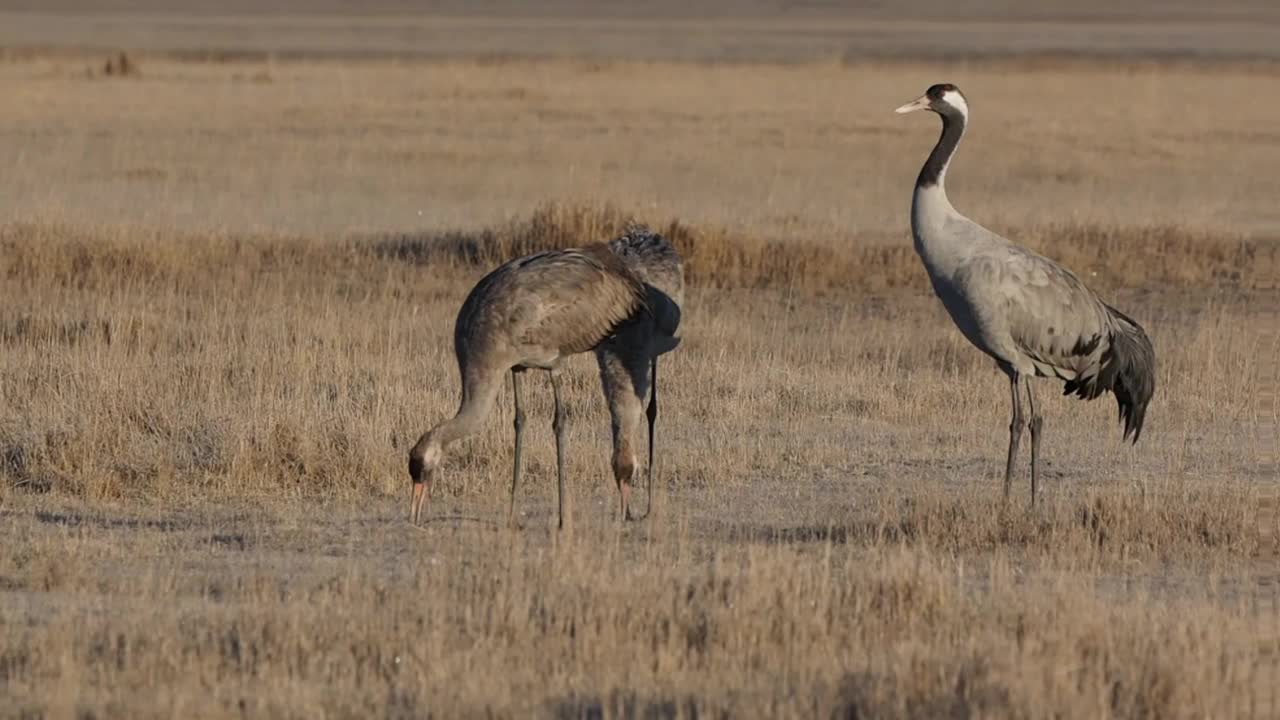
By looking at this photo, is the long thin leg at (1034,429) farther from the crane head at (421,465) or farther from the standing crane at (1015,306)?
the crane head at (421,465)

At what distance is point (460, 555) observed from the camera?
8281 mm

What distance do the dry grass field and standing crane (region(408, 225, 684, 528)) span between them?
0.38 meters

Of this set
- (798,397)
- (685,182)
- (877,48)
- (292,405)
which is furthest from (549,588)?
(877,48)

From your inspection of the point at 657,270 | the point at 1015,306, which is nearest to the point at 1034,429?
the point at 1015,306

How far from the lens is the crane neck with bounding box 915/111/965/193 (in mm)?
9422

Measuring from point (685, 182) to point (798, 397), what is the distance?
567 inches

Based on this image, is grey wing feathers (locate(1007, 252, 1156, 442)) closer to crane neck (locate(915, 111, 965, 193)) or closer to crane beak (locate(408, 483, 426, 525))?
crane neck (locate(915, 111, 965, 193))

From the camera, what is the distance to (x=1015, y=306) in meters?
9.41

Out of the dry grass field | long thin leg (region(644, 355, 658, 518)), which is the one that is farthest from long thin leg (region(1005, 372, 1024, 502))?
long thin leg (region(644, 355, 658, 518))

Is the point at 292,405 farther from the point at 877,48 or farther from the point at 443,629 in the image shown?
the point at 877,48

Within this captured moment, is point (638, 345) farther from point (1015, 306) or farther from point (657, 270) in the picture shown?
point (1015, 306)

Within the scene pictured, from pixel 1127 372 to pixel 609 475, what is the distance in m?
2.50

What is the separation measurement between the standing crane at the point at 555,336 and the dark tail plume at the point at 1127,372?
214 cm

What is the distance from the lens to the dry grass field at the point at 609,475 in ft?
21.2
